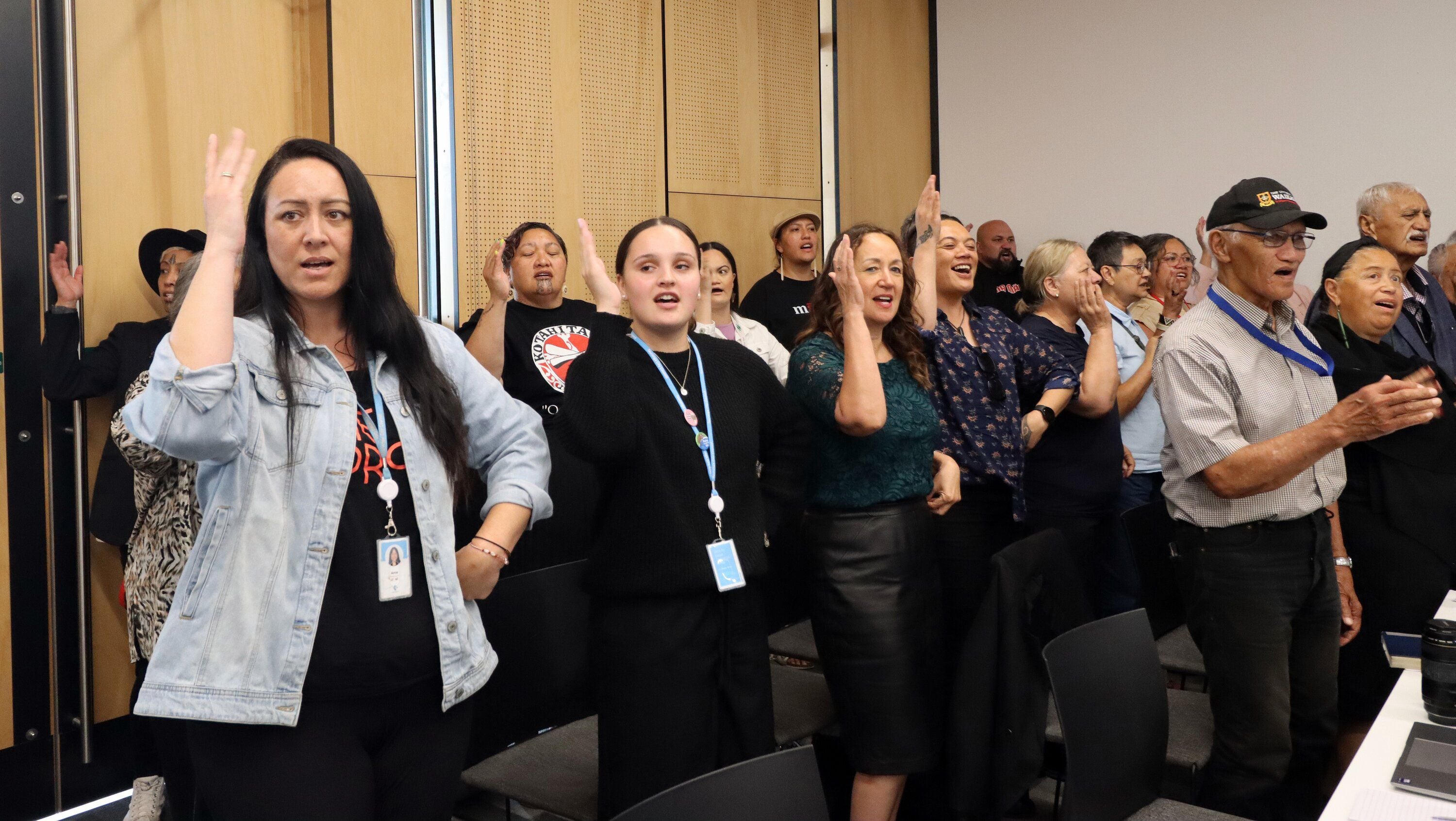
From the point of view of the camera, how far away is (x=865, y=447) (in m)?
2.42

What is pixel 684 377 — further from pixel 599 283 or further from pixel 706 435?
pixel 599 283

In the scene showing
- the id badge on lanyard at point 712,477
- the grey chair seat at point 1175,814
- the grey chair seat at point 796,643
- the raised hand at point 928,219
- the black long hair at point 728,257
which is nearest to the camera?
the grey chair seat at point 1175,814

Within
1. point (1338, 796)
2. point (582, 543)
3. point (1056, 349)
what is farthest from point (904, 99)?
point (1338, 796)

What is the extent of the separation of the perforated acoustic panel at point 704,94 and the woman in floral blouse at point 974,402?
7.54 ft

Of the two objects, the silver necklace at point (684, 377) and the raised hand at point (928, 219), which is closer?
the silver necklace at point (684, 377)

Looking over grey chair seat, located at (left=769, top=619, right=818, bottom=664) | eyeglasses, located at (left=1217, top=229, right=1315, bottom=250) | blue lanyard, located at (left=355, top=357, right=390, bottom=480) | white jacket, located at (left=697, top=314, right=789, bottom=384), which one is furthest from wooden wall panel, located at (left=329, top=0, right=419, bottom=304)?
eyeglasses, located at (left=1217, top=229, right=1315, bottom=250)

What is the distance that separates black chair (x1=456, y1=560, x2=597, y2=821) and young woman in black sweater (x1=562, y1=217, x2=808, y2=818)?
0.35 ft

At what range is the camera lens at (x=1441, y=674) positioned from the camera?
1.71m

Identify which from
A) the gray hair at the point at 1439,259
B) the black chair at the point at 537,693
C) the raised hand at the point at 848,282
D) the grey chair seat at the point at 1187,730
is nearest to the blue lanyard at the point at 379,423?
the black chair at the point at 537,693

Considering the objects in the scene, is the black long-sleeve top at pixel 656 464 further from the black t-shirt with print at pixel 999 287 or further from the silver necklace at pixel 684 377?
the black t-shirt with print at pixel 999 287

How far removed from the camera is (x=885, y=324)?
2684 mm

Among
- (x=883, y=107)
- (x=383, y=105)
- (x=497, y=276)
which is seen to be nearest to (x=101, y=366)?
(x=497, y=276)

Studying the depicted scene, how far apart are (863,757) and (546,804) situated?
0.74 metres

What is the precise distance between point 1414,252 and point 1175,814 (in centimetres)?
288
